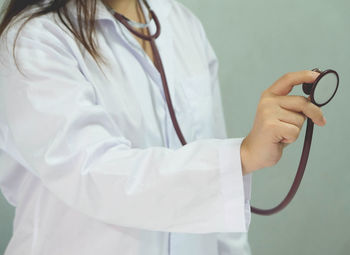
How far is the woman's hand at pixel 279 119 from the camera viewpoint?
2.14 feet

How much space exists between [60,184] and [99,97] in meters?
0.17

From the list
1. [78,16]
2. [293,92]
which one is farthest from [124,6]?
[293,92]

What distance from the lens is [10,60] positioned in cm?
79

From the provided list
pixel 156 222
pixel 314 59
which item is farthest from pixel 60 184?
pixel 314 59

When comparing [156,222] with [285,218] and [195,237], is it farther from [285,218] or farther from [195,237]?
[285,218]

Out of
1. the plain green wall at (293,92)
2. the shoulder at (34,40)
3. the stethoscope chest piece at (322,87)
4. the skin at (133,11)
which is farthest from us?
the plain green wall at (293,92)

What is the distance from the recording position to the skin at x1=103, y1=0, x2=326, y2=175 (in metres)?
0.65

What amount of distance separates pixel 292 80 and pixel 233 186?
0.16 meters

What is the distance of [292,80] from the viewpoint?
2.20 feet

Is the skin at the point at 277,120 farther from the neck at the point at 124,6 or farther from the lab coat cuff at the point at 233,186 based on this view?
the neck at the point at 124,6

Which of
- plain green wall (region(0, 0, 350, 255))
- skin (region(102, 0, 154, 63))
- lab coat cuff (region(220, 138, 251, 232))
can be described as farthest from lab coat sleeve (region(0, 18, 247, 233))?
plain green wall (region(0, 0, 350, 255))

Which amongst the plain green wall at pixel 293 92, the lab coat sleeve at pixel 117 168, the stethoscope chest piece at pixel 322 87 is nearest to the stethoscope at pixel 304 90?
the stethoscope chest piece at pixel 322 87

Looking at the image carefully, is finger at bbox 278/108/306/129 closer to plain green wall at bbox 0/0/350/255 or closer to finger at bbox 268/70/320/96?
finger at bbox 268/70/320/96

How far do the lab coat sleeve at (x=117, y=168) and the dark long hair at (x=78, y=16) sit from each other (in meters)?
0.12
